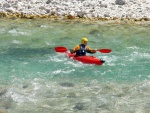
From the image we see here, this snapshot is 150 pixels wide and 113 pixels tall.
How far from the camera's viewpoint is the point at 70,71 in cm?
1600

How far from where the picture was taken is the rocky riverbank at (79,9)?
23.4 metres

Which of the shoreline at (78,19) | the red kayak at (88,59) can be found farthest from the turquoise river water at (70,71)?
the shoreline at (78,19)

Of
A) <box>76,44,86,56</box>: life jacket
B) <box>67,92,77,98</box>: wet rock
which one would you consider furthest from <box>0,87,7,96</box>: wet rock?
<box>76,44,86,56</box>: life jacket

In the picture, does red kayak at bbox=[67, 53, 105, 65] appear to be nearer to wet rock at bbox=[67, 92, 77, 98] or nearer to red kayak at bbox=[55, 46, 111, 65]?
red kayak at bbox=[55, 46, 111, 65]

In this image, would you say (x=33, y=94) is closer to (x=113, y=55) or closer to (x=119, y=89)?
(x=119, y=89)

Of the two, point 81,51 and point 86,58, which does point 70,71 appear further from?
point 81,51

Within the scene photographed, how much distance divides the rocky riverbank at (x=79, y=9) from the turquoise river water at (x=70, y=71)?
3.88ft

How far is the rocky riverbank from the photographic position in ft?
76.8

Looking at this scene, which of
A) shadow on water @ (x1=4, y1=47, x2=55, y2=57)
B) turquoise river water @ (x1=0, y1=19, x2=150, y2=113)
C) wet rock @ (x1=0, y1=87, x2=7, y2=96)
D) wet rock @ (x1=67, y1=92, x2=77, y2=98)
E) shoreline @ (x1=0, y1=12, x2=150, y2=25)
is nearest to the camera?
turquoise river water @ (x1=0, y1=19, x2=150, y2=113)

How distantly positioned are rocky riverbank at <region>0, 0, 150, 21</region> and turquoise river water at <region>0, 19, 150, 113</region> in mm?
1184

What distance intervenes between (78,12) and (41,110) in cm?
1170

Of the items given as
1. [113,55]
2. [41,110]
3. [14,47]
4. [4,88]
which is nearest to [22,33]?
[14,47]

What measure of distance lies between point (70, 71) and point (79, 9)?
8.88m

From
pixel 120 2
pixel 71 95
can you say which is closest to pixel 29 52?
pixel 71 95
